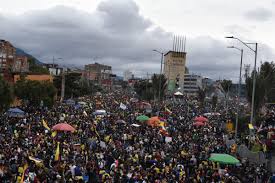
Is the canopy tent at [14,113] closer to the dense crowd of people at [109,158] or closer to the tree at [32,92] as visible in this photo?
the dense crowd of people at [109,158]

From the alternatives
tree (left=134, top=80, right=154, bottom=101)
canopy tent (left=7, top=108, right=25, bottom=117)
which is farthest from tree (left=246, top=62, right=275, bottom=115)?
tree (left=134, top=80, right=154, bottom=101)

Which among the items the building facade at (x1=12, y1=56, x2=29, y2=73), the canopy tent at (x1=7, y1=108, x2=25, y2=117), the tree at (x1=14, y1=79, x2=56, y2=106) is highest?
the building facade at (x1=12, y1=56, x2=29, y2=73)

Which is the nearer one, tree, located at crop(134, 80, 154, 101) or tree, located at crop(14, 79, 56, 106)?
tree, located at crop(14, 79, 56, 106)

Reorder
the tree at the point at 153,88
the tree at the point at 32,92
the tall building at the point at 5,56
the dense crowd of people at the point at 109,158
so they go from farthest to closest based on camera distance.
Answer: the tree at the point at 153,88 < the tall building at the point at 5,56 < the tree at the point at 32,92 < the dense crowd of people at the point at 109,158

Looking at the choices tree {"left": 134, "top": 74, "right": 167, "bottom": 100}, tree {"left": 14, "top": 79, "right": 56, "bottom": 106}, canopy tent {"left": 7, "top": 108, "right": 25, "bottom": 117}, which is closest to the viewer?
canopy tent {"left": 7, "top": 108, "right": 25, "bottom": 117}

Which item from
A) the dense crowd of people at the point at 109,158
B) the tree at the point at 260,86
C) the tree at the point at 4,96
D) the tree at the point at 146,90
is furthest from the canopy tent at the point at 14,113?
the tree at the point at 146,90

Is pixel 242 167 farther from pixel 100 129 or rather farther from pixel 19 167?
pixel 100 129

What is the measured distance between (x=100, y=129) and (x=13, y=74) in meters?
33.7

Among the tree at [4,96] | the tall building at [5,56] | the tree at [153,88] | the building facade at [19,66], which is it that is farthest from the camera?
the tree at [153,88]

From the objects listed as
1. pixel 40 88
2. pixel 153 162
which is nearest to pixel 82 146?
pixel 153 162

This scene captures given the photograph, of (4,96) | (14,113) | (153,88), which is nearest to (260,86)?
(14,113)

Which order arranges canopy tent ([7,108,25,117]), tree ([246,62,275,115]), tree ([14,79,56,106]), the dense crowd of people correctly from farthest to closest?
tree ([14,79,56,106])
tree ([246,62,275,115])
canopy tent ([7,108,25,117])
the dense crowd of people

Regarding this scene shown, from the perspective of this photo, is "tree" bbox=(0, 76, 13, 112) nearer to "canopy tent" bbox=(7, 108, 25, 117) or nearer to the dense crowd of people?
"canopy tent" bbox=(7, 108, 25, 117)

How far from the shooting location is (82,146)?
2403 cm
